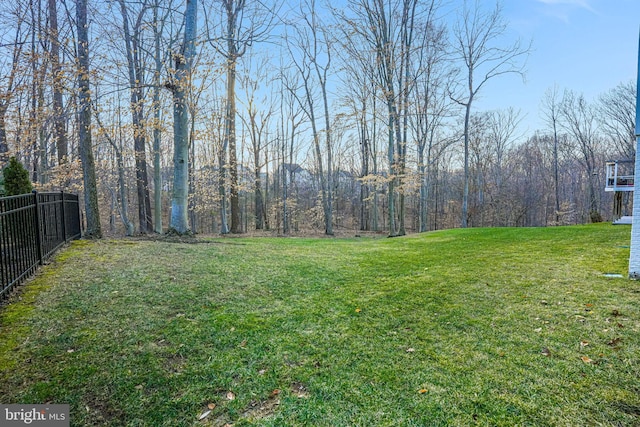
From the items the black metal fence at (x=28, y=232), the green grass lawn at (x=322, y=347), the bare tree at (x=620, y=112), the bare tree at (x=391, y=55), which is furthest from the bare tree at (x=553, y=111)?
the black metal fence at (x=28, y=232)

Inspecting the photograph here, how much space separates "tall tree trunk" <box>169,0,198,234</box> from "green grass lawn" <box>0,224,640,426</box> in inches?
119

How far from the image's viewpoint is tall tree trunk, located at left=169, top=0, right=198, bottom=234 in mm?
7012

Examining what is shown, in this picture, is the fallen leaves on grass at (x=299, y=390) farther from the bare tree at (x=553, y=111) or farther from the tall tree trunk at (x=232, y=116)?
the bare tree at (x=553, y=111)

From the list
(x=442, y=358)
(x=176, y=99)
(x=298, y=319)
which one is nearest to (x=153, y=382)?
(x=298, y=319)

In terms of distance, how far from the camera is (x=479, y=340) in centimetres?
282

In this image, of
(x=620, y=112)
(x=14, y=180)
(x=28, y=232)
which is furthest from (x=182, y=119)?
(x=620, y=112)

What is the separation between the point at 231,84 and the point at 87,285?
13503 mm

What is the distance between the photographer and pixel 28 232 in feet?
13.5

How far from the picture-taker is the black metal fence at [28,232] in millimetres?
3412

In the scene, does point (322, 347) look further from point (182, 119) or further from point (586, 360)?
point (182, 119)

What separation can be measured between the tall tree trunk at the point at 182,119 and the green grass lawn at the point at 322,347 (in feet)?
9.91

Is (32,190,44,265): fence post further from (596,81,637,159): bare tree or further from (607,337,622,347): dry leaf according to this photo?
(596,81,637,159): bare tree

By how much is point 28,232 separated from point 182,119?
4.21m

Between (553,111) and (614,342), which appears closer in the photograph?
(614,342)
